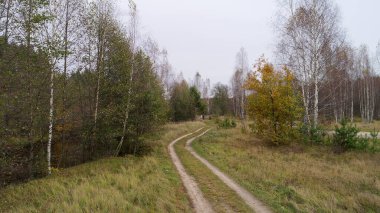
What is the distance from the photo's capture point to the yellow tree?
73.4 ft

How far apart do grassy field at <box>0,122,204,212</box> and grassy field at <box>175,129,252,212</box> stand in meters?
0.84

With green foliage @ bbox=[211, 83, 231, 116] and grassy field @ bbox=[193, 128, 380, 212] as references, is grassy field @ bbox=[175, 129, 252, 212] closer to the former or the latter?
grassy field @ bbox=[193, 128, 380, 212]

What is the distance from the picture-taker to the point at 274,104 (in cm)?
2256

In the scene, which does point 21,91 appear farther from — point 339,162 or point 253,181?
point 339,162

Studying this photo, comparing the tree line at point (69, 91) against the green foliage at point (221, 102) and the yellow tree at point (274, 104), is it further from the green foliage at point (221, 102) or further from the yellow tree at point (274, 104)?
the green foliage at point (221, 102)

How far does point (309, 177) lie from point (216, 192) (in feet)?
17.7

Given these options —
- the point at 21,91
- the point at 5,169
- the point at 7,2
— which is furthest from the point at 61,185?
the point at 7,2

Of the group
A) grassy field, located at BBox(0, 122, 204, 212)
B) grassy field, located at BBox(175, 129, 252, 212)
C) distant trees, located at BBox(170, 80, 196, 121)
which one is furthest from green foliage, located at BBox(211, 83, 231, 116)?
grassy field, located at BBox(0, 122, 204, 212)

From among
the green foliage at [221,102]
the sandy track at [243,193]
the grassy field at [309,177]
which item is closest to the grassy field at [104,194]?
the sandy track at [243,193]

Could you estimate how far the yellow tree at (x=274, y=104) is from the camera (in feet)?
73.4

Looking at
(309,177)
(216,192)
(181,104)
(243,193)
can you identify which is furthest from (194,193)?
(181,104)

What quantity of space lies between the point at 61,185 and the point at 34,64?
525 centimetres

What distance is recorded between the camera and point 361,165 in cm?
1559

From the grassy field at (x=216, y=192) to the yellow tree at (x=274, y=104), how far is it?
1046cm
